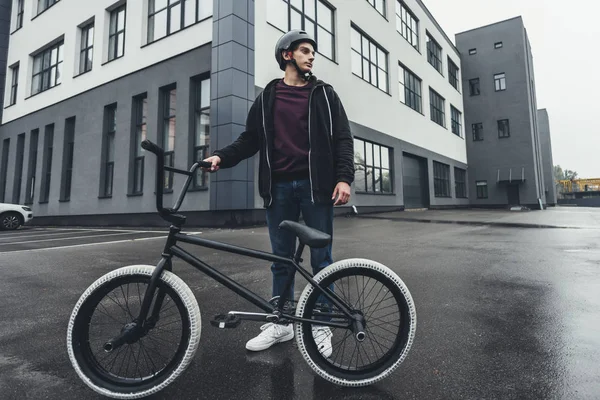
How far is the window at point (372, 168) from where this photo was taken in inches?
670

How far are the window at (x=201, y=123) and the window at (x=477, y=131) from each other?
29.7 m

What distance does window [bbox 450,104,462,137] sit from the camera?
100 ft

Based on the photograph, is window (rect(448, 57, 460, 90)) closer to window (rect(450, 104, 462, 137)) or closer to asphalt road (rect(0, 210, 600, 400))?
window (rect(450, 104, 462, 137))

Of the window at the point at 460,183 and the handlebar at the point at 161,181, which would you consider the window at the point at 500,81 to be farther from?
the handlebar at the point at 161,181

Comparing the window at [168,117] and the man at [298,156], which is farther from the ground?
the window at [168,117]

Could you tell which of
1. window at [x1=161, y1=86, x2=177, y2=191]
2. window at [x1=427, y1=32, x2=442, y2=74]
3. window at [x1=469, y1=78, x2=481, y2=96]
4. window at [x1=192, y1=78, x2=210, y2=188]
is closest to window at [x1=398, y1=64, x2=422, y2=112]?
window at [x1=427, y1=32, x2=442, y2=74]

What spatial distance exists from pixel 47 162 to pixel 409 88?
74.6ft

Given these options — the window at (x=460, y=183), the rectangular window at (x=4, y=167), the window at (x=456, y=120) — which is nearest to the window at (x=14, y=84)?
the rectangular window at (x=4, y=167)

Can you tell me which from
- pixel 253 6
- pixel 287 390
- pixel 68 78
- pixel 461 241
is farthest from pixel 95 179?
pixel 287 390

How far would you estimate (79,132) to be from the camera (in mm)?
16453

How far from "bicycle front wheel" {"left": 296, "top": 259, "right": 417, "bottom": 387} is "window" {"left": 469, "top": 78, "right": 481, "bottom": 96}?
37.4m

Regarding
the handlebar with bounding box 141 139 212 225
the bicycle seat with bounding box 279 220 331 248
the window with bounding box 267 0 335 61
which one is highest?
the window with bounding box 267 0 335 61

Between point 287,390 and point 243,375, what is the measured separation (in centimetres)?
32

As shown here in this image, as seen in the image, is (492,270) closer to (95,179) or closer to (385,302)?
(385,302)
